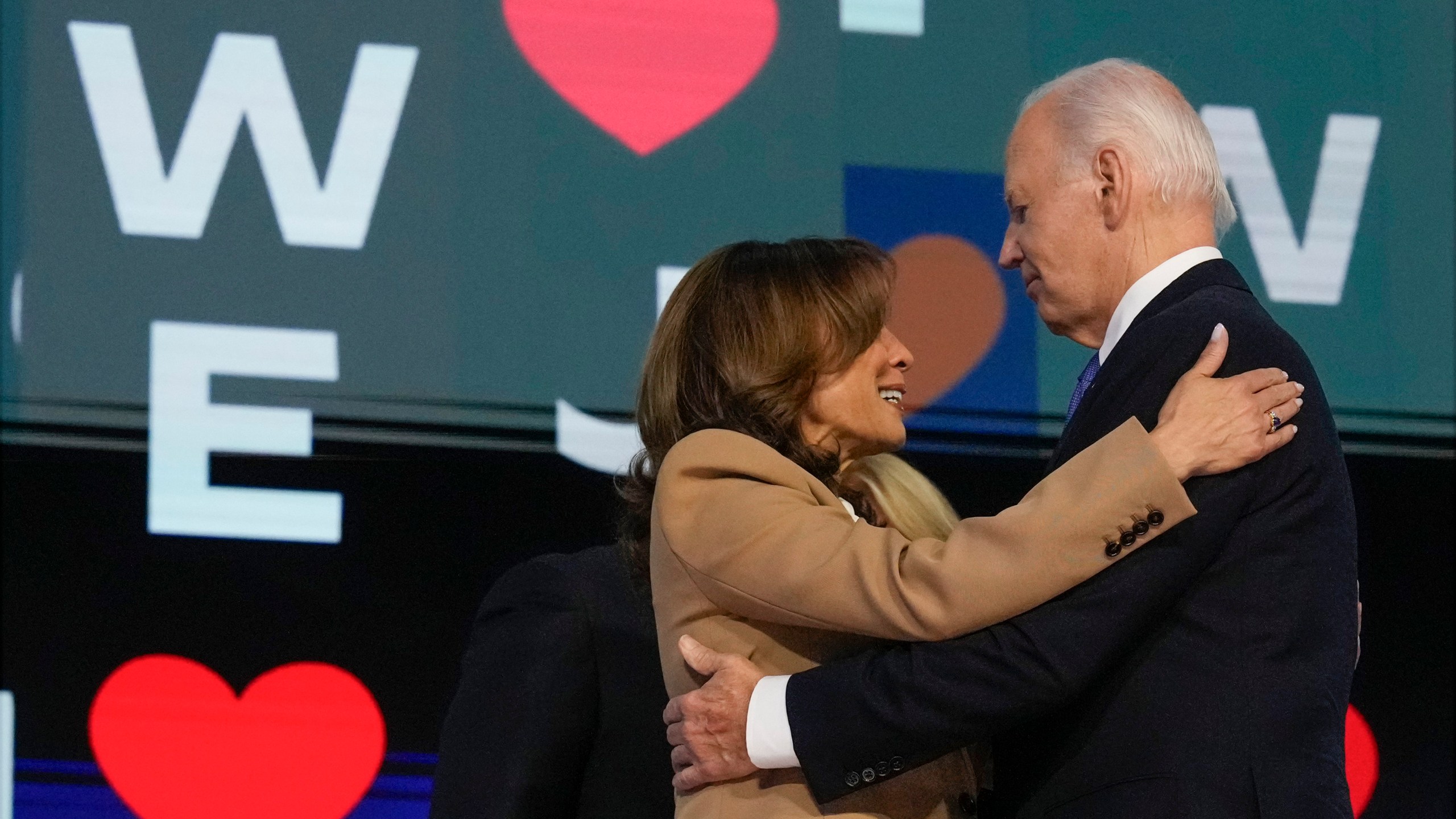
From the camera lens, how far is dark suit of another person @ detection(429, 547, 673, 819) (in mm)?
2127

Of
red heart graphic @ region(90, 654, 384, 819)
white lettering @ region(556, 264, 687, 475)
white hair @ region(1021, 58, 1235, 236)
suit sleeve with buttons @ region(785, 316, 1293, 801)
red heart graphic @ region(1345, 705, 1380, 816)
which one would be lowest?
red heart graphic @ region(1345, 705, 1380, 816)

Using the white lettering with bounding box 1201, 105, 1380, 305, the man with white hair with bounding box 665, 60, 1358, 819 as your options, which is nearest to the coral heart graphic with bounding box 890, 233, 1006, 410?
the white lettering with bounding box 1201, 105, 1380, 305

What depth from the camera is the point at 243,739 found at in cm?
303

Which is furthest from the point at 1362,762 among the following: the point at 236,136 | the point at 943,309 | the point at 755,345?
the point at 236,136

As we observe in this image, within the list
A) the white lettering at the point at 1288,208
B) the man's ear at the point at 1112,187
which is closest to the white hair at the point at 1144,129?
the man's ear at the point at 1112,187

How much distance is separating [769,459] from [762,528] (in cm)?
11

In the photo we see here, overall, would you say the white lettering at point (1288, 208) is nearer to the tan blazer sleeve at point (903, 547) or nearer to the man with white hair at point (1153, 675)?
the man with white hair at point (1153, 675)

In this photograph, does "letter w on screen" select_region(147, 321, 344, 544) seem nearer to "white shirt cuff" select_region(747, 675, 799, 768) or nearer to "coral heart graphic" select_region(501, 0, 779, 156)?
"coral heart graphic" select_region(501, 0, 779, 156)

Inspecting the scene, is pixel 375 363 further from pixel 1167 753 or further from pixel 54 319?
pixel 1167 753

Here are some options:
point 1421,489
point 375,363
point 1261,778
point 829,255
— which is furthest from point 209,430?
point 1421,489

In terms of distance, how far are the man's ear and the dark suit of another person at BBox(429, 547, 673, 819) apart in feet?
2.60

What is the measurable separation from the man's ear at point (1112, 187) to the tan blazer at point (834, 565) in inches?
14.7

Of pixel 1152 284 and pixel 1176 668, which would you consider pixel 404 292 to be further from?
pixel 1176 668

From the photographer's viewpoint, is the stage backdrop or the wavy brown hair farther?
the stage backdrop
